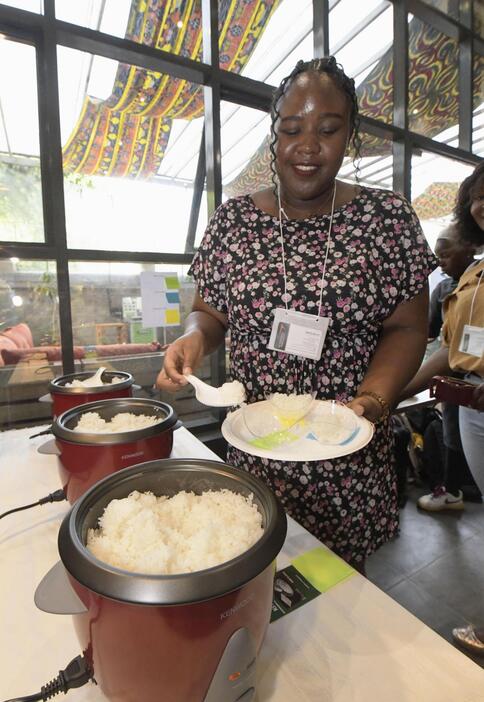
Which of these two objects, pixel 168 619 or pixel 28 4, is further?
pixel 28 4

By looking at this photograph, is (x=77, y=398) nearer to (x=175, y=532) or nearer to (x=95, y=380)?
(x=95, y=380)

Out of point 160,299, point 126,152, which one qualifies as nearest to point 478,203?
point 160,299

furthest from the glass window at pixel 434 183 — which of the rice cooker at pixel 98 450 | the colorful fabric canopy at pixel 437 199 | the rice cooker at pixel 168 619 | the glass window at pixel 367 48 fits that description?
the rice cooker at pixel 168 619

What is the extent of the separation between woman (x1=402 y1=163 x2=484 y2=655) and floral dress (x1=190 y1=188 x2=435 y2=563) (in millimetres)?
774

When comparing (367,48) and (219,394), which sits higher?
(367,48)

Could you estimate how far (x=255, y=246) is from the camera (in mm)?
1077

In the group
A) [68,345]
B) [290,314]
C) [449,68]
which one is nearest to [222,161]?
[68,345]

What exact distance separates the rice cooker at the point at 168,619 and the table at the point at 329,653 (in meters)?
0.11

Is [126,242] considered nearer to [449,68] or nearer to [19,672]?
[19,672]

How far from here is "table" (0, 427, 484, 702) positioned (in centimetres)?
53

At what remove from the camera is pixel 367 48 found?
10.1 ft

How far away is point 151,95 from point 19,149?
90cm

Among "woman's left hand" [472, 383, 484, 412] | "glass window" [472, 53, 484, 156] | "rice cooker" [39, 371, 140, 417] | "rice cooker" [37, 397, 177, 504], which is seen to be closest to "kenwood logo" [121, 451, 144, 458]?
"rice cooker" [37, 397, 177, 504]

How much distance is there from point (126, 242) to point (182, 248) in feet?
1.11
